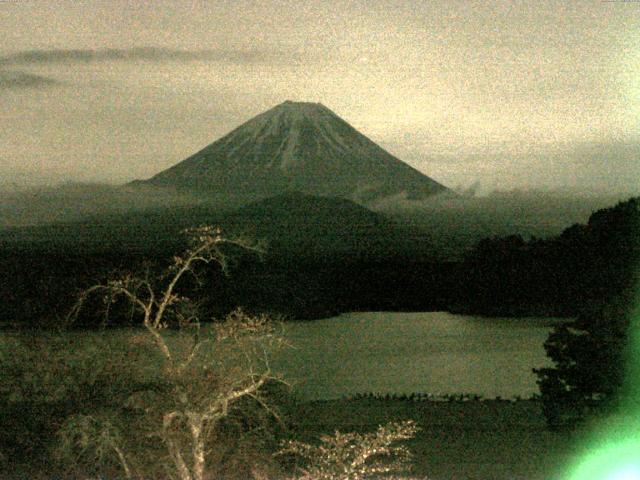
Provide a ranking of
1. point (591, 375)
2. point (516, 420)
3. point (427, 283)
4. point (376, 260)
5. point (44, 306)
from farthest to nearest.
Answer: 1. point (376, 260)
2. point (427, 283)
3. point (44, 306)
4. point (516, 420)
5. point (591, 375)

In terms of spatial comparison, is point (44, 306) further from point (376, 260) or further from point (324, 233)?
point (324, 233)

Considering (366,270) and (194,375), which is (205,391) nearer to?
(194,375)

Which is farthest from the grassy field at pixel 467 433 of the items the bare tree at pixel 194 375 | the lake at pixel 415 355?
the bare tree at pixel 194 375

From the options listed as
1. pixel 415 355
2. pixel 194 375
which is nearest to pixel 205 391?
pixel 194 375

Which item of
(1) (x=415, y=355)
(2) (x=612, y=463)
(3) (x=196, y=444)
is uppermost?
(3) (x=196, y=444)

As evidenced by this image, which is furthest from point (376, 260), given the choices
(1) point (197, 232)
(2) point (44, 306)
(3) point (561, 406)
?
(1) point (197, 232)

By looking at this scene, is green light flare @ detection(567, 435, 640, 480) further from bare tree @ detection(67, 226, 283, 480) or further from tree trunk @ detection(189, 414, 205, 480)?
tree trunk @ detection(189, 414, 205, 480)

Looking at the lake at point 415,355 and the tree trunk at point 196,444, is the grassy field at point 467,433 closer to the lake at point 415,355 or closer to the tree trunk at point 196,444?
the lake at point 415,355

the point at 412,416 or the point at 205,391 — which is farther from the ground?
the point at 205,391
